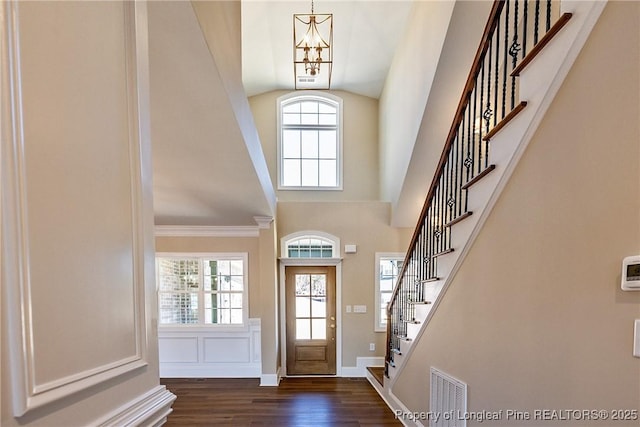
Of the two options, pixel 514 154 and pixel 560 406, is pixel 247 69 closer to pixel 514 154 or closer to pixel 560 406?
pixel 514 154

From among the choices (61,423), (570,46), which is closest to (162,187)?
(61,423)

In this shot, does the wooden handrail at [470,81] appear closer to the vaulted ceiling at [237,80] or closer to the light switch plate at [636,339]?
the vaulted ceiling at [237,80]

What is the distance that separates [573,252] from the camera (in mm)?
1306

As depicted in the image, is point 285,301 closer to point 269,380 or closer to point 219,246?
point 269,380

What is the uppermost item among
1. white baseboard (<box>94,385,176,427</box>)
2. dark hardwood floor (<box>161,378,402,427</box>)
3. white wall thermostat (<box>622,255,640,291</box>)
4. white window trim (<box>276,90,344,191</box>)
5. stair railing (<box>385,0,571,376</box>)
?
white window trim (<box>276,90,344,191</box>)

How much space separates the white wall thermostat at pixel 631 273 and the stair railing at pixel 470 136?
85 cm

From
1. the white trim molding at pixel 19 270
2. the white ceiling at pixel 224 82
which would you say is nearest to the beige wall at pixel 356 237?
the white ceiling at pixel 224 82

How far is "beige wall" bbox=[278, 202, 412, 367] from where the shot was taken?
5.20 metres

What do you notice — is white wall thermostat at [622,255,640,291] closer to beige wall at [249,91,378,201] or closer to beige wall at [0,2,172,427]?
beige wall at [0,2,172,427]

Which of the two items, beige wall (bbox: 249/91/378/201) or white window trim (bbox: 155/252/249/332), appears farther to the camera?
beige wall (bbox: 249/91/378/201)

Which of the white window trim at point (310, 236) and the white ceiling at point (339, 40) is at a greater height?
the white ceiling at point (339, 40)

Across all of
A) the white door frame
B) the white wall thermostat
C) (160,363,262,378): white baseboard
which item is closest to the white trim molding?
the white wall thermostat

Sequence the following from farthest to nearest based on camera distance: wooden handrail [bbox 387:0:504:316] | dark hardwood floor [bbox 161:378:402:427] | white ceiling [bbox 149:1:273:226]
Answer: dark hardwood floor [bbox 161:378:402:427] < wooden handrail [bbox 387:0:504:316] < white ceiling [bbox 149:1:273:226]

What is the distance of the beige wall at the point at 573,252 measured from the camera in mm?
1088
